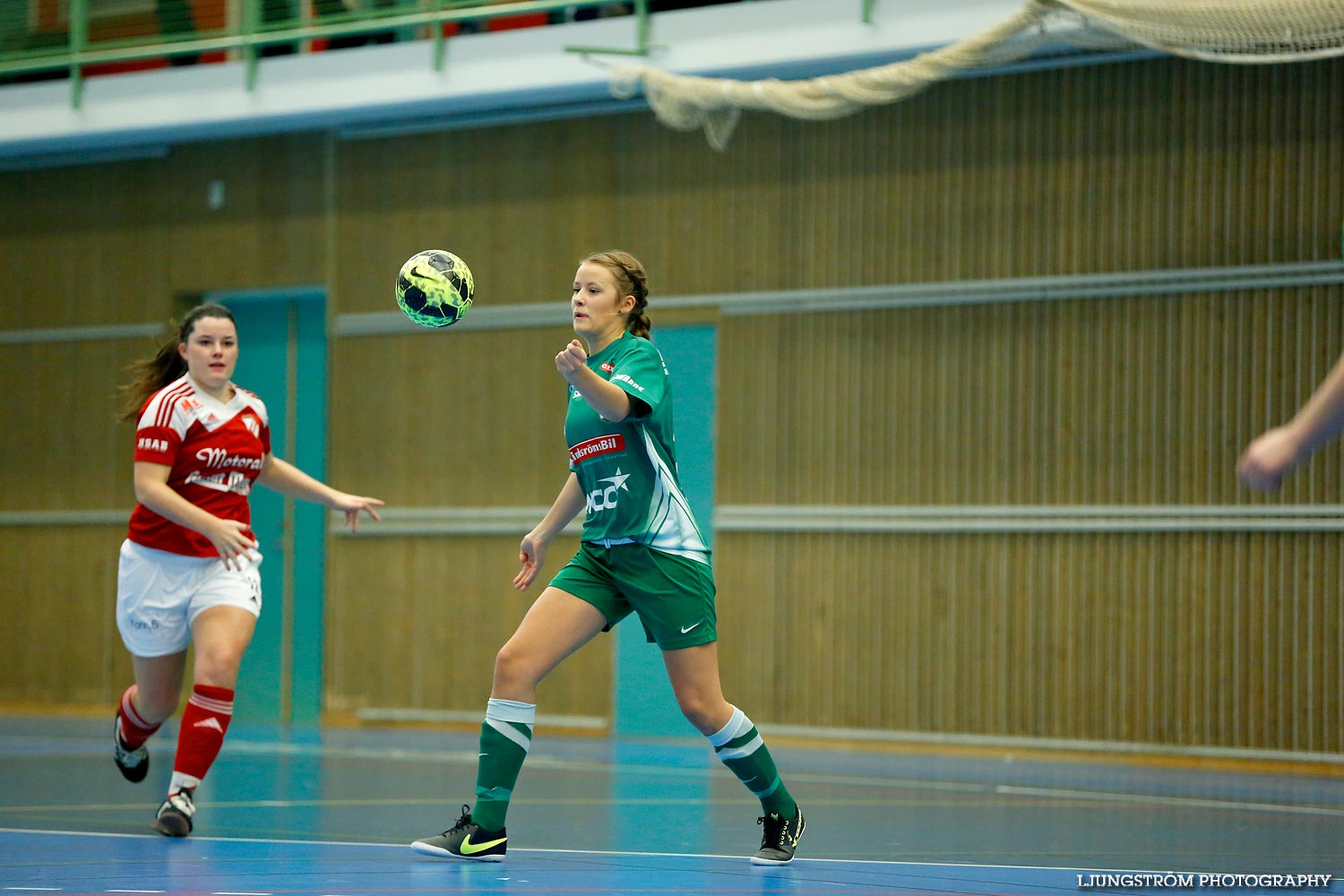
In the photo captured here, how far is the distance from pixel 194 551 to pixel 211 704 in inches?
24.1

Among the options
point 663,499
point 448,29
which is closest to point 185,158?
point 448,29

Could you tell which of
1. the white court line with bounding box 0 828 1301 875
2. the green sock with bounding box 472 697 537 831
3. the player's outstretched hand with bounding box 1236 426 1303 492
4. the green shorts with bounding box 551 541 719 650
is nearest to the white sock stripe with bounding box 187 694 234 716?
the white court line with bounding box 0 828 1301 875

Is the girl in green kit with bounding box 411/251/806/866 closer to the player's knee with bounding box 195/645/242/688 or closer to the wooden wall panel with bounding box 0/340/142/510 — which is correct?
the player's knee with bounding box 195/645/242/688

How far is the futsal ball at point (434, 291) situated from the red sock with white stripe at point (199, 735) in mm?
1628

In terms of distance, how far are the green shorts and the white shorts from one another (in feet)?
5.00

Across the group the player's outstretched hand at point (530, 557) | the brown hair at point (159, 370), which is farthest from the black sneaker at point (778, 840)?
the brown hair at point (159, 370)

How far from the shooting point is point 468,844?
16.7ft

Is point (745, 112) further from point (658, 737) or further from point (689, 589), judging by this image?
point (689, 589)

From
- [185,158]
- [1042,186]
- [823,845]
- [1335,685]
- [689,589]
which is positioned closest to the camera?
[689,589]

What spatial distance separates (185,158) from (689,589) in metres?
10.0

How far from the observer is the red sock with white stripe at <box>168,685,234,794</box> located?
18.8 feet

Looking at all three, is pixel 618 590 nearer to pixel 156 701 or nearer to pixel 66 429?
pixel 156 701

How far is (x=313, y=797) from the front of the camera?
7.30m

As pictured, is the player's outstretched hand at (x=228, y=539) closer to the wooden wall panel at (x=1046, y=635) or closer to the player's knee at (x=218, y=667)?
the player's knee at (x=218, y=667)
